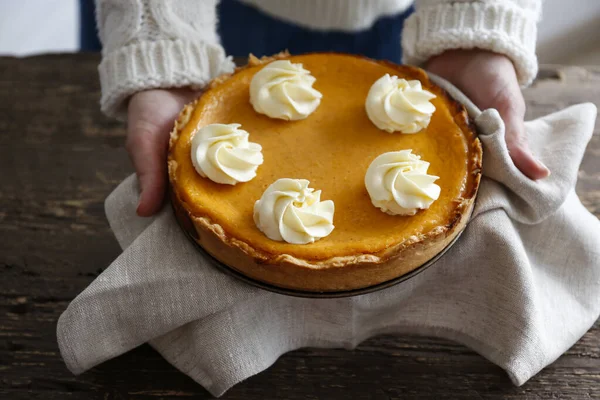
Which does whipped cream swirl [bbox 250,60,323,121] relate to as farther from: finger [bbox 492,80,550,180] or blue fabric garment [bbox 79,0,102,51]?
blue fabric garment [bbox 79,0,102,51]

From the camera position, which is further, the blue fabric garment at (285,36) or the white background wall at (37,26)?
the white background wall at (37,26)

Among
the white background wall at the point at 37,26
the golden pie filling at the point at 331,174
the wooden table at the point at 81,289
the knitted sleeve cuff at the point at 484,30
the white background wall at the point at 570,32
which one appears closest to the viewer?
the golden pie filling at the point at 331,174

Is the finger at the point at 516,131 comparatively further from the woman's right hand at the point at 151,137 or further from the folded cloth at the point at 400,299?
the woman's right hand at the point at 151,137

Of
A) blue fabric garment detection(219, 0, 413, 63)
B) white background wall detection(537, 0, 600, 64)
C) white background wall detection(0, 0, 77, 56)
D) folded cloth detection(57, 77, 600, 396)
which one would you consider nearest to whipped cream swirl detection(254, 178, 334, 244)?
folded cloth detection(57, 77, 600, 396)

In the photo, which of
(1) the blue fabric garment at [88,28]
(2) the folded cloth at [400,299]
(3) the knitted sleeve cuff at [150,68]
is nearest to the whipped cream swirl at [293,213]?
(2) the folded cloth at [400,299]

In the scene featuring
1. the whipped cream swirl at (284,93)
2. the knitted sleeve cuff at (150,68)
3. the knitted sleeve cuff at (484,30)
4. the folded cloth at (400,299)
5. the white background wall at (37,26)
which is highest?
the knitted sleeve cuff at (484,30)

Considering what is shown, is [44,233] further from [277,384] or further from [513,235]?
[513,235]

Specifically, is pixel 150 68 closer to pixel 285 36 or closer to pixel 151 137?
pixel 151 137

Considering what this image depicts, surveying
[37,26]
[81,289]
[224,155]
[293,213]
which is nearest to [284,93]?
[224,155]
